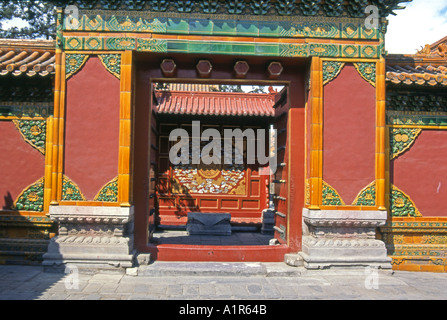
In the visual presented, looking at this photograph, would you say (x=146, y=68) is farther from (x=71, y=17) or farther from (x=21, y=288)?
(x=21, y=288)

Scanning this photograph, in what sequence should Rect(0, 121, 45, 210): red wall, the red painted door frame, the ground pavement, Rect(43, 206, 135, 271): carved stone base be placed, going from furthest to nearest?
1. Rect(0, 121, 45, 210): red wall
2. the red painted door frame
3. Rect(43, 206, 135, 271): carved stone base
4. the ground pavement

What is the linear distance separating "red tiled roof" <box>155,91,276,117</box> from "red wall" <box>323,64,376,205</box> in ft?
15.3

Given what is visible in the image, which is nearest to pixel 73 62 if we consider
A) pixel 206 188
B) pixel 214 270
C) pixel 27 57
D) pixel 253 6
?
pixel 27 57

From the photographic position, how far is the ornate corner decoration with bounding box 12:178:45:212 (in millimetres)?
6156

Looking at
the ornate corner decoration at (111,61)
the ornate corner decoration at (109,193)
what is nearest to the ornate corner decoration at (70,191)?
the ornate corner decoration at (109,193)

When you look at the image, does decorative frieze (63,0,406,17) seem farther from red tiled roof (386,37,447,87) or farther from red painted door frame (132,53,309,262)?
red tiled roof (386,37,447,87)

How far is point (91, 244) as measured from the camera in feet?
18.3

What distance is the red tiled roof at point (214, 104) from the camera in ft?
34.5

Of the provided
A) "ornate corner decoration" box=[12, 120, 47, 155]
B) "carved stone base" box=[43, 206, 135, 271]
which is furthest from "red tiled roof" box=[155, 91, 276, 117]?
"carved stone base" box=[43, 206, 135, 271]

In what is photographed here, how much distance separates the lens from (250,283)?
17.5 feet

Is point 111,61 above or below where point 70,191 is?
above

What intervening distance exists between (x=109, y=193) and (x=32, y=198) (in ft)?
4.98

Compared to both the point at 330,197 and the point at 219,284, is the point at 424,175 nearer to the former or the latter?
the point at 330,197

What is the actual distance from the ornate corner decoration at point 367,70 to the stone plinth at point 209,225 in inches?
212
